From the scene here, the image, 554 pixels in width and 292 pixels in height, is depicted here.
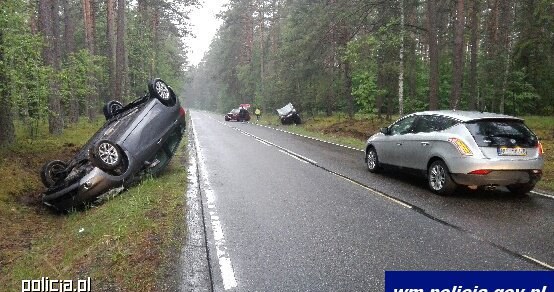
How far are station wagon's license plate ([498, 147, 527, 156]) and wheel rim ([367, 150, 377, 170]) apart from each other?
12.2ft

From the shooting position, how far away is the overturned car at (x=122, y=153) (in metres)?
8.88

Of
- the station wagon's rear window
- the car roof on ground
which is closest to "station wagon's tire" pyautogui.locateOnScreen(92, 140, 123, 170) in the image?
the car roof on ground

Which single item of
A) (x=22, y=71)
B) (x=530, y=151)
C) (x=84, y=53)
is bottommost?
(x=530, y=151)

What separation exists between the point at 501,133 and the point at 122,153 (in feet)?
25.5

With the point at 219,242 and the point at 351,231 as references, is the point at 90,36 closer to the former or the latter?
the point at 219,242

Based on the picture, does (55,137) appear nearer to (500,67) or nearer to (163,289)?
(163,289)

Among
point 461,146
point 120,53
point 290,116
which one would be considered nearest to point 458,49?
point 461,146

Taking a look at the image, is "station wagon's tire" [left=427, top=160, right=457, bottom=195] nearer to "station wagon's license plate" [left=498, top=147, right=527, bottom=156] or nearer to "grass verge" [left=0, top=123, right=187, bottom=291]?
"station wagon's license plate" [left=498, top=147, right=527, bottom=156]

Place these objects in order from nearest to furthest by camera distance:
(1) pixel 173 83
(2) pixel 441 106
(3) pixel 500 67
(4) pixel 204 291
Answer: (4) pixel 204 291 → (3) pixel 500 67 → (2) pixel 441 106 → (1) pixel 173 83

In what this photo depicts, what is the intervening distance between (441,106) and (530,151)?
30.9 metres

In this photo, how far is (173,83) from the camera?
62000mm

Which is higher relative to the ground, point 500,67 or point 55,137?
point 500,67

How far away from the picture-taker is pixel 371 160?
1159 centimetres

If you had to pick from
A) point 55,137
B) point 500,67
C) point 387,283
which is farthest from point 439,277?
point 500,67
